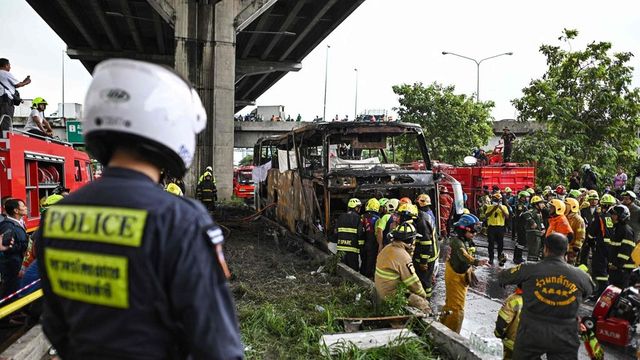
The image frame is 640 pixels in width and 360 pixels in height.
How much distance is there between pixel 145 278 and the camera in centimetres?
143

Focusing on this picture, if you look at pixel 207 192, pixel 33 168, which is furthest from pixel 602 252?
pixel 207 192

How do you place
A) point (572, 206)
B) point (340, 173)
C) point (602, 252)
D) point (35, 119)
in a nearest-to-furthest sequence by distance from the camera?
point (602, 252) < point (572, 206) < point (340, 173) < point (35, 119)

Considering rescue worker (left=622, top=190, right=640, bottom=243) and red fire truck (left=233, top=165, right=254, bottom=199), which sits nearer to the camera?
rescue worker (left=622, top=190, right=640, bottom=243)

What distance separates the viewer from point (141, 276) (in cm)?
143

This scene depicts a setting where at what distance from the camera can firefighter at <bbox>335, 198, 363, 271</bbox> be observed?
8.43 meters

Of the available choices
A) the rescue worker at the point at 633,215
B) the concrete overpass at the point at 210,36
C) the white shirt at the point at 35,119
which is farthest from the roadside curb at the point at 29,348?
the concrete overpass at the point at 210,36

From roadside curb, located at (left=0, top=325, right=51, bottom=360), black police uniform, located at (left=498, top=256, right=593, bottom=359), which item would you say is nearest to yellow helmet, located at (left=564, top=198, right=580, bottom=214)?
black police uniform, located at (left=498, top=256, right=593, bottom=359)

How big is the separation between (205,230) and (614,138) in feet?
61.7

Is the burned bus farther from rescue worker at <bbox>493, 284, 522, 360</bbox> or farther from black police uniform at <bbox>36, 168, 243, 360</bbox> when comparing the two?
black police uniform at <bbox>36, 168, 243, 360</bbox>

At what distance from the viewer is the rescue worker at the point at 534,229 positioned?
985cm

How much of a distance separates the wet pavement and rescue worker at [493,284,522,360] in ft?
1.63

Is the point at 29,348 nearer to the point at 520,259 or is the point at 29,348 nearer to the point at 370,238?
the point at 370,238

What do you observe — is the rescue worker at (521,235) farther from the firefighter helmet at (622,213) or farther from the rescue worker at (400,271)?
the rescue worker at (400,271)

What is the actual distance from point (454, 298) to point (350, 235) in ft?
9.80
